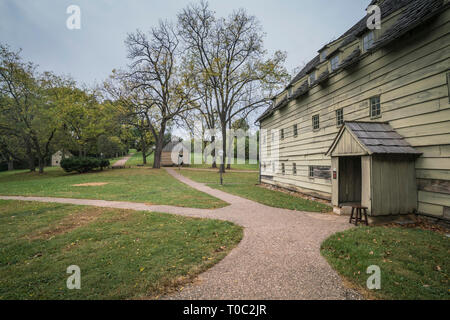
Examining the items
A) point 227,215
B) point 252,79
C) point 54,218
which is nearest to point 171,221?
point 227,215

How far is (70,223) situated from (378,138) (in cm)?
1081

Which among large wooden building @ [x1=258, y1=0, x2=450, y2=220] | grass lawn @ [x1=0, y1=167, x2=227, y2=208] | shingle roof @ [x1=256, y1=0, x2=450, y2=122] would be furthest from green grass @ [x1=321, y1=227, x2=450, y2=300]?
shingle roof @ [x1=256, y1=0, x2=450, y2=122]

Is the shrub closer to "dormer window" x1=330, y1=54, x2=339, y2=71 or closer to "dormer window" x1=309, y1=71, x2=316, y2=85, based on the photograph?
"dormer window" x1=309, y1=71, x2=316, y2=85

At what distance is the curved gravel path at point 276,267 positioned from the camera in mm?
3164

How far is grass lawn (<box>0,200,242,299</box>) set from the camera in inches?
132

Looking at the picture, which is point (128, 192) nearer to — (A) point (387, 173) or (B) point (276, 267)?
(B) point (276, 267)

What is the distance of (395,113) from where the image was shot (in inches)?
274

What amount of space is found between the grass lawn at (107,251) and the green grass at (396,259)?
8.15ft

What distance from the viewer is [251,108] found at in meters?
28.6

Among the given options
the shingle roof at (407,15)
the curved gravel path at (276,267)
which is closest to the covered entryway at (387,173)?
the curved gravel path at (276,267)

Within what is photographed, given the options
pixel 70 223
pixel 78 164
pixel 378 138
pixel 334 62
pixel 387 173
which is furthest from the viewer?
pixel 78 164

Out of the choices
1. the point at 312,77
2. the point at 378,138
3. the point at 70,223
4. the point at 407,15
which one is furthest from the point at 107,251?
the point at 312,77
